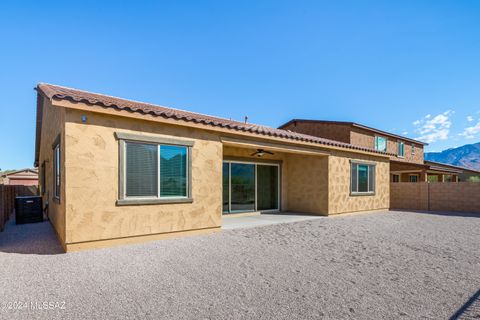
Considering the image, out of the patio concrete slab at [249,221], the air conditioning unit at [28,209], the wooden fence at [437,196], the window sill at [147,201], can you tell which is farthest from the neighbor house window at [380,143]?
the air conditioning unit at [28,209]

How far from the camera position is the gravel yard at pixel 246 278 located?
3281mm

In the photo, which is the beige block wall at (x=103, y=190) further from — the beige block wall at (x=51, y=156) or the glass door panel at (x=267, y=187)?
the glass door panel at (x=267, y=187)

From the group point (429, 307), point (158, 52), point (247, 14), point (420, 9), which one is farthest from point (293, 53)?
point (429, 307)

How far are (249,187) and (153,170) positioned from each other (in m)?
6.12

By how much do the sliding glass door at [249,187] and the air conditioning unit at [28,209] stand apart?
774 centimetres

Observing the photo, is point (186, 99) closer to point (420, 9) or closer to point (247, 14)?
point (247, 14)

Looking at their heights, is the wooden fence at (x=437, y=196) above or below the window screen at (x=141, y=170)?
below

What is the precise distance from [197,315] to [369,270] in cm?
342

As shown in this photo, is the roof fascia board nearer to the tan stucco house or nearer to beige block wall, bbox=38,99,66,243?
the tan stucco house

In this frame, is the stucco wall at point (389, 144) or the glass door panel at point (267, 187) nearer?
the glass door panel at point (267, 187)

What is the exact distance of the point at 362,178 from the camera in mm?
13953

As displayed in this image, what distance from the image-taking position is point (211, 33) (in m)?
13.1

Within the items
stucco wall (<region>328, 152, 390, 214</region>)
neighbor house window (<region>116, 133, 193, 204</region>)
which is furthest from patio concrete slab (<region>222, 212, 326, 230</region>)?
neighbor house window (<region>116, 133, 193, 204</region>)

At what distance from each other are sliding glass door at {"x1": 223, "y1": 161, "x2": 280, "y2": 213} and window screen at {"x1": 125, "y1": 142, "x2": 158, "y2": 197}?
4674mm
